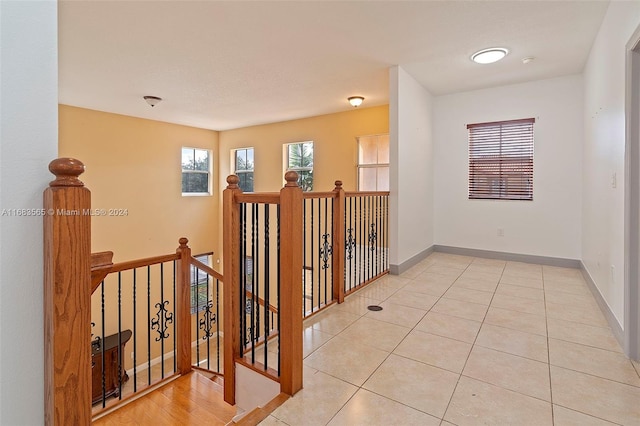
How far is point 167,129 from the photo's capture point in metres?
6.81

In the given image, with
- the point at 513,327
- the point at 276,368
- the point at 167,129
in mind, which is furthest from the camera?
the point at 167,129

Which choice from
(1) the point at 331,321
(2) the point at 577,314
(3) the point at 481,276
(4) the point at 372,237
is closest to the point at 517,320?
(2) the point at 577,314

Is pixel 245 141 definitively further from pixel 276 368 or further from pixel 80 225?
pixel 80 225

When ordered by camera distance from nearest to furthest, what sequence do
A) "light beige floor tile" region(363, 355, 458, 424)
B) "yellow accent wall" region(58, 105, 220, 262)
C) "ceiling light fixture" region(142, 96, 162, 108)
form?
"light beige floor tile" region(363, 355, 458, 424) → "ceiling light fixture" region(142, 96, 162, 108) → "yellow accent wall" region(58, 105, 220, 262)

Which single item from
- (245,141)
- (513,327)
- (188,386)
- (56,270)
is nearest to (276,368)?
(188,386)

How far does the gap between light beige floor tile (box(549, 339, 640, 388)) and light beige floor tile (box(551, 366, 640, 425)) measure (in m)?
0.08

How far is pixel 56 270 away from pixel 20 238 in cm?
16

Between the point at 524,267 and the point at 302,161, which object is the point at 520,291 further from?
the point at 302,161

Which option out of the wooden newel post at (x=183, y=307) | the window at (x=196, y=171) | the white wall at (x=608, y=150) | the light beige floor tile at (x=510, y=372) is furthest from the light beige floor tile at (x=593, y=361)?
the window at (x=196, y=171)

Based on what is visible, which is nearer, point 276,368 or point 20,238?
point 20,238

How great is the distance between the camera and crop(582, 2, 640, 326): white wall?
2.23 m

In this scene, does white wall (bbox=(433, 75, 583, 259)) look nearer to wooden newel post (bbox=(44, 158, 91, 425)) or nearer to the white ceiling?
the white ceiling

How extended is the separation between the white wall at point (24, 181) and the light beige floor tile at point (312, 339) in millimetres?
1474

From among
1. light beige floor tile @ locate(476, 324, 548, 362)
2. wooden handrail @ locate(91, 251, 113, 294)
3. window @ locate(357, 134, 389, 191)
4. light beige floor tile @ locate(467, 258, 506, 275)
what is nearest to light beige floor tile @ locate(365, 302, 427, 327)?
light beige floor tile @ locate(476, 324, 548, 362)
